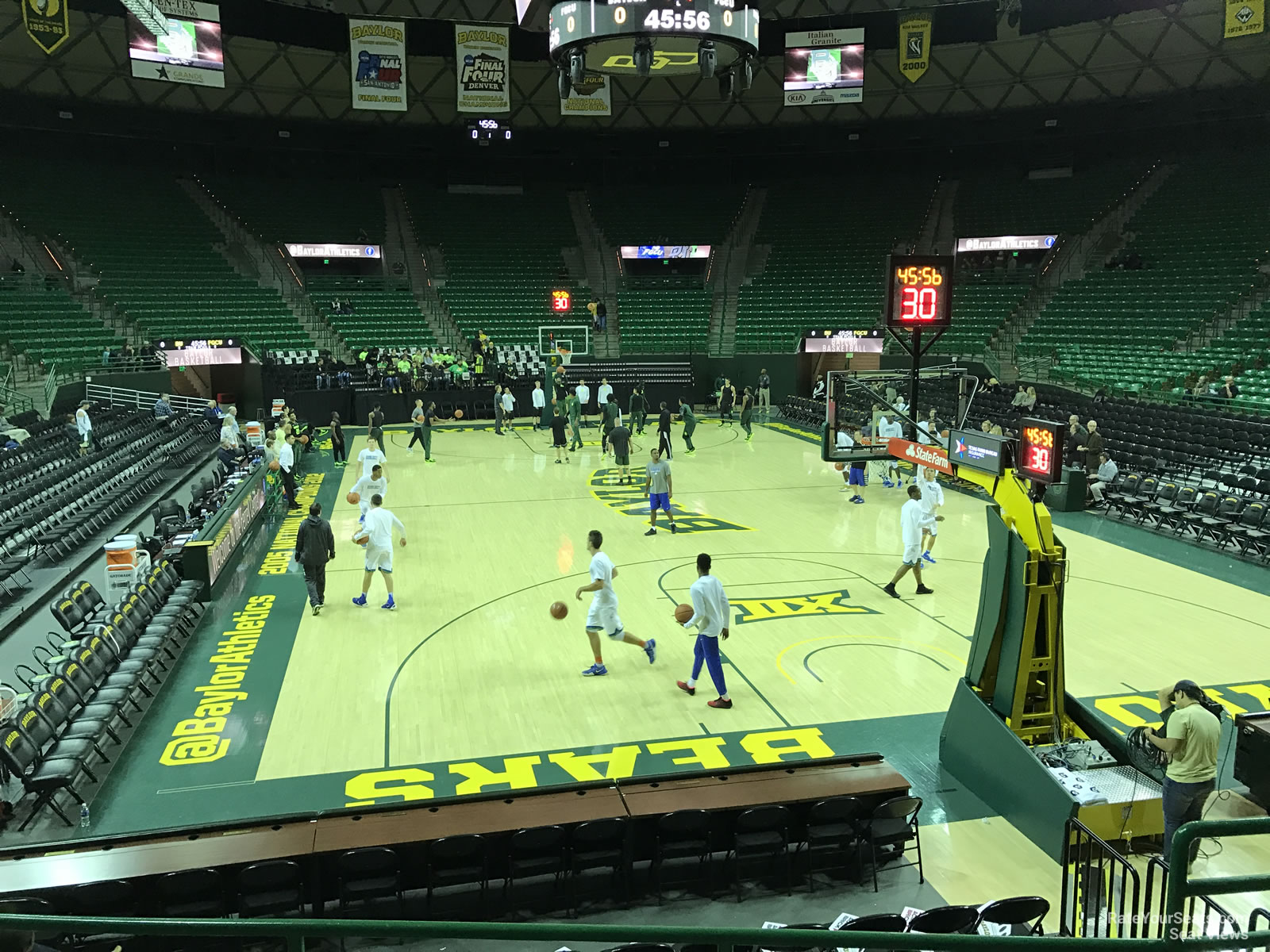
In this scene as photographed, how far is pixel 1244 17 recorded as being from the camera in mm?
27625

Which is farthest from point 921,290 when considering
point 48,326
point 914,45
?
point 48,326

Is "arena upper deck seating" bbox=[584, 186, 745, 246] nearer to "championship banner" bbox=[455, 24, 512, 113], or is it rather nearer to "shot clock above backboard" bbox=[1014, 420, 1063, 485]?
"championship banner" bbox=[455, 24, 512, 113]

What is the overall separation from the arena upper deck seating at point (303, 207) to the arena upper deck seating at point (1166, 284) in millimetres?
28636

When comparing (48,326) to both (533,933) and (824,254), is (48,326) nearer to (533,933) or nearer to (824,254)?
(824,254)

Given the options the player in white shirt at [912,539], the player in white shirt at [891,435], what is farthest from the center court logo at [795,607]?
the player in white shirt at [891,435]

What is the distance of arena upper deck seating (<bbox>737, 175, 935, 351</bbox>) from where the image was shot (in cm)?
4034

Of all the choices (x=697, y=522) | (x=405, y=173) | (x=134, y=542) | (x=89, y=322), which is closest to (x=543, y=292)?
(x=405, y=173)

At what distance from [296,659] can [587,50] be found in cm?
980

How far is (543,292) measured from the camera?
42.6m

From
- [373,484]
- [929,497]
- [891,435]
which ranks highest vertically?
[891,435]

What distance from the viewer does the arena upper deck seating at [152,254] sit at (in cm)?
3500

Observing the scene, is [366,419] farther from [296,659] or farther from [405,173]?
[296,659]

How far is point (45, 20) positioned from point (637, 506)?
20375mm

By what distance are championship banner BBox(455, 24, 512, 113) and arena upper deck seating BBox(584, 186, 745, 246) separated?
15.4 metres
